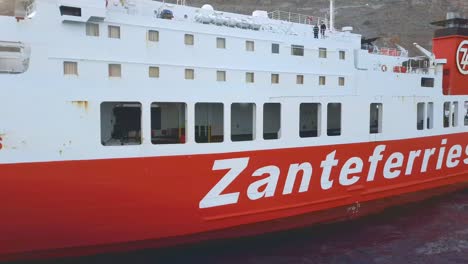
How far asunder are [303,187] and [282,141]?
137cm

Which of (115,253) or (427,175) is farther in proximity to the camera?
(427,175)

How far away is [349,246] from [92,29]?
25.4ft

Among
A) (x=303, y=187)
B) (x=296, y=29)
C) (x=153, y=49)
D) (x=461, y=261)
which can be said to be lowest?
(x=461, y=261)

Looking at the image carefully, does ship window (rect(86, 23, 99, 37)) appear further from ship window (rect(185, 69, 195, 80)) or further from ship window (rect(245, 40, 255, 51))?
ship window (rect(245, 40, 255, 51))

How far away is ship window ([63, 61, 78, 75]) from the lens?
24.3 feet

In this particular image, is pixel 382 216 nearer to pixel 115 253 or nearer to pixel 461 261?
pixel 461 261

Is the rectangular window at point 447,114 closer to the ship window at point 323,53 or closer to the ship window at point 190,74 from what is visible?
the ship window at point 323,53

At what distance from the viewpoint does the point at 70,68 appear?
7449 millimetres

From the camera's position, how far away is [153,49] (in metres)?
8.26

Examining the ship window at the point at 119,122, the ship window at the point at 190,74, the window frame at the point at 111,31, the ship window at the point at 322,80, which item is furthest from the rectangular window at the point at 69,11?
the ship window at the point at 322,80

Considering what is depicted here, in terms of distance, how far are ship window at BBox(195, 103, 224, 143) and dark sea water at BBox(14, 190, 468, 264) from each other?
2722 mm

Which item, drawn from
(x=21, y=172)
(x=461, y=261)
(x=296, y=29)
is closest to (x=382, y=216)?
(x=461, y=261)

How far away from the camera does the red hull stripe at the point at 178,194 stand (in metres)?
7.10

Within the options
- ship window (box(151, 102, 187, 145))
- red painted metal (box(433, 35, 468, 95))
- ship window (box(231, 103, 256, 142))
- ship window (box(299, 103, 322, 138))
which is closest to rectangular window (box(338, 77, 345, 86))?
ship window (box(299, 103, 322, 138))
